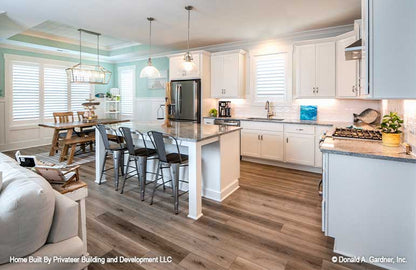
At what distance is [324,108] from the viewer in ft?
15.5

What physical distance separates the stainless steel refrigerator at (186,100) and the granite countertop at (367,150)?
3749mm

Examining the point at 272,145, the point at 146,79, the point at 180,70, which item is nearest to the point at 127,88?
the point at 146,79

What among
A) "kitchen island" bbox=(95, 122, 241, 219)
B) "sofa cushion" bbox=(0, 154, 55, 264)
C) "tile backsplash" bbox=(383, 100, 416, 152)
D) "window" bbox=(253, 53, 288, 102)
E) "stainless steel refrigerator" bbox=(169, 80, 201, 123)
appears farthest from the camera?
"stainless steel refrigerator" bbox=(169, 80, 201, 123)

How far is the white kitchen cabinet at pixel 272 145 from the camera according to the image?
182 inches

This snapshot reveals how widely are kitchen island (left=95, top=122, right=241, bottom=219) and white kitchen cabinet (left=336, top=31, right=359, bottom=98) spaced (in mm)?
2220

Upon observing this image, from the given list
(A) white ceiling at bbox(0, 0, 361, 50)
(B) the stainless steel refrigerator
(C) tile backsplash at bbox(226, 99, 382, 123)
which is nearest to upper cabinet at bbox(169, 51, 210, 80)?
(B) the stainless steel refrigerator

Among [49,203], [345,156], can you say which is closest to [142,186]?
[49,203]

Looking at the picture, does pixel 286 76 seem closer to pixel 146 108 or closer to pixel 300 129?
pixel 300 129

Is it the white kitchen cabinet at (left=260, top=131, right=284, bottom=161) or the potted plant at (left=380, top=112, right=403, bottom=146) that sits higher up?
the potted plant at (left=380, top=112, right=403, bottom=146)

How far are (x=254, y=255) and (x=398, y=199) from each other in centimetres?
120

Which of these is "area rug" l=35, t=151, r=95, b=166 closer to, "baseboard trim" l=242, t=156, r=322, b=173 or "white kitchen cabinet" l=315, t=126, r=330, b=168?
"baseboard trim" l=242, t=156, r=322, b=173

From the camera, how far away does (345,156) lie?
6.42 feet

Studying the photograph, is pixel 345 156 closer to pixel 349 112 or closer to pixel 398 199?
pixel 398 199

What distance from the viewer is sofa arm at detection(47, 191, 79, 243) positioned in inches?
53.7
